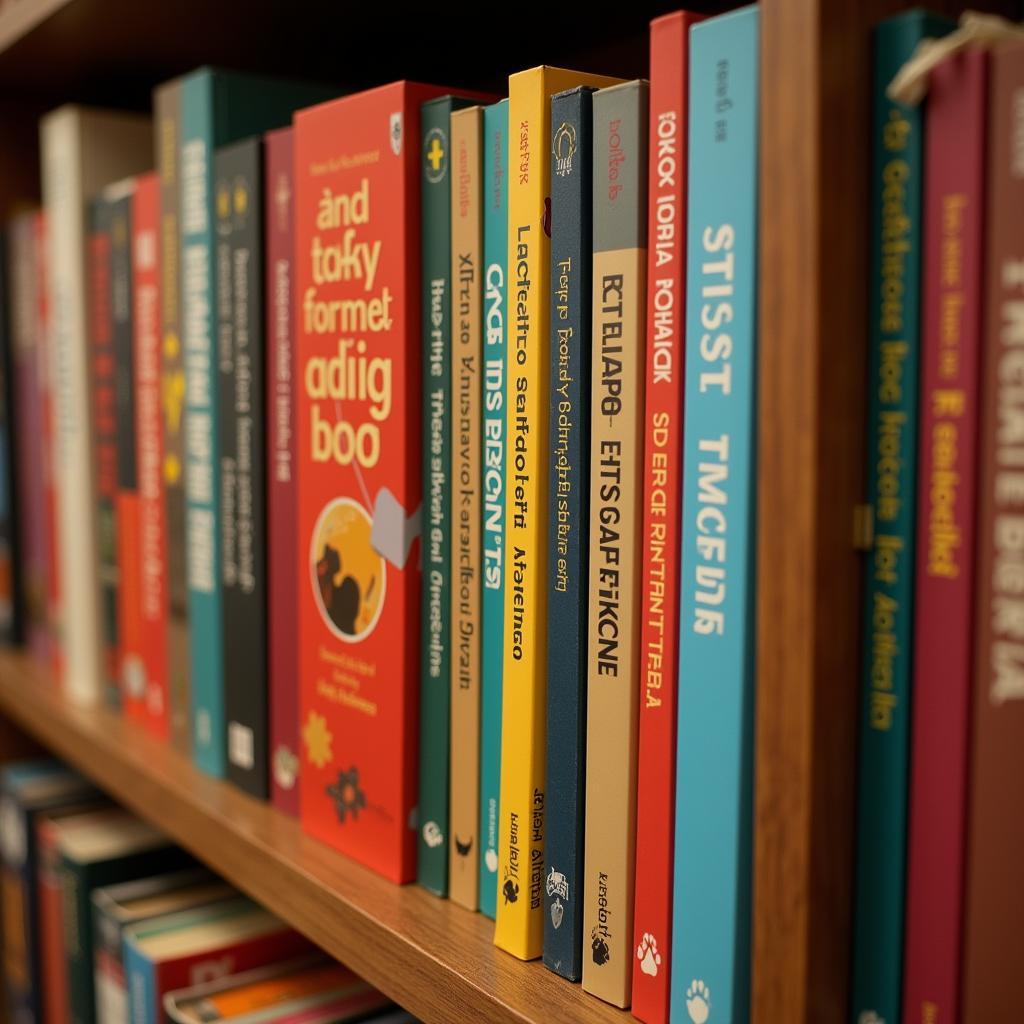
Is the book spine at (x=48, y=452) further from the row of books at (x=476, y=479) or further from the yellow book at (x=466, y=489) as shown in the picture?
the yellow book at (x=466, y=489)

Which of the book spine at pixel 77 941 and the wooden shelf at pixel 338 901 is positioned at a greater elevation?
the wooden shelf at pixel 338 901

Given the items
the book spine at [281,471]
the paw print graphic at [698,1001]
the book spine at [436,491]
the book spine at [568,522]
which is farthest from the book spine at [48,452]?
the paw print graphic at [698,1001]

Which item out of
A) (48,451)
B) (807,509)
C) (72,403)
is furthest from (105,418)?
(807,509)

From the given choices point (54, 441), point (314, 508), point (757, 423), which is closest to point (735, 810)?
point (757, 423)

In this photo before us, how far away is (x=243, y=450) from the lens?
0.73 meters

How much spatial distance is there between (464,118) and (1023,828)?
387 millimetres

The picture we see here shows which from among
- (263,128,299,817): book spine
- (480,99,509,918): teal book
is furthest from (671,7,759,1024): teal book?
(263,128,299,817): book spine

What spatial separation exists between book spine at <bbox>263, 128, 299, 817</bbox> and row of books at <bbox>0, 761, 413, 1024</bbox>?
0.42 feet

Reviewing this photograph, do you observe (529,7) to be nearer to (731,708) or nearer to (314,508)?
(314,508)

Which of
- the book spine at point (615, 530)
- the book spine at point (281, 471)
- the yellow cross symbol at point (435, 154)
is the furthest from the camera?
the book spine at point (281, 471)

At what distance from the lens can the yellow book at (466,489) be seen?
0.54m

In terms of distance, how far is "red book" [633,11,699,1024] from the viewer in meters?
0.42

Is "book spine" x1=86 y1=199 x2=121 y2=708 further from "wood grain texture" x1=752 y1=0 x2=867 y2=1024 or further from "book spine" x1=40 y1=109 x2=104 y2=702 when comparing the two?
"wood grain texture" x1=752 y1=0 x2=867 y2=1024

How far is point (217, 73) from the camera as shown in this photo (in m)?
0.74
